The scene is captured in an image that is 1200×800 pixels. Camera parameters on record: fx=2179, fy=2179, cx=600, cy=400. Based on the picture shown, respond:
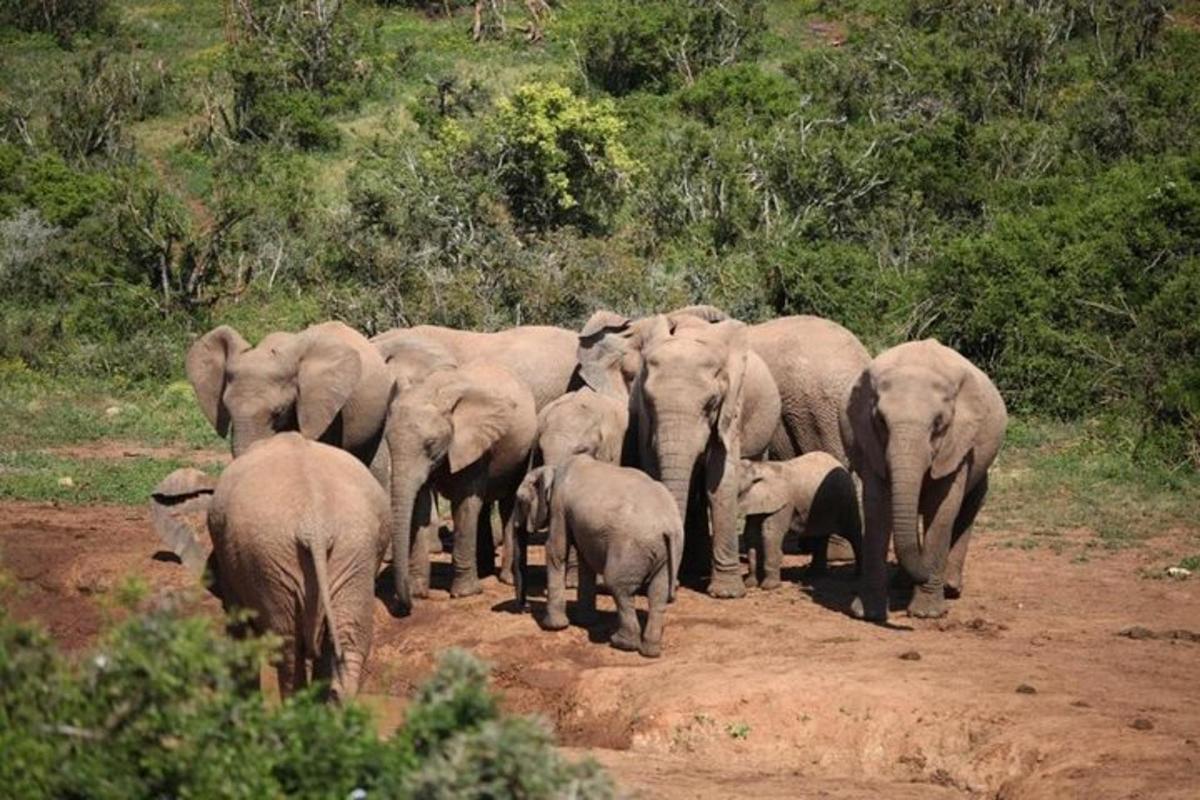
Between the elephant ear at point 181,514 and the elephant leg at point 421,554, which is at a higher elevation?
the elephant ear at point 181,514

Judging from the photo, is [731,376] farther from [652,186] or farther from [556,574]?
[652,186]

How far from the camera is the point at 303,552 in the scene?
1005cm

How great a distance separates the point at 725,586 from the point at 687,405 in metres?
1.31

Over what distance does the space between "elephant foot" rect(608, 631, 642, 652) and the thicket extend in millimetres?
5706

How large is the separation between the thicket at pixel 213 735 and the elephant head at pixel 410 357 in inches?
326

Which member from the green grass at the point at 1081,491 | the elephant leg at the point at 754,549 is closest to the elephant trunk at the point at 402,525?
the elephant leg at the point at 754,549

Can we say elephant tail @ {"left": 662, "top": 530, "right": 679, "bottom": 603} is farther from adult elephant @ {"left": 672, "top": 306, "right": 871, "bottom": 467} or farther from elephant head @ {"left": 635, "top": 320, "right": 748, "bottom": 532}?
adult elephant @ {"left": 672, "top": 306, "right": 871, "bottom": 467}

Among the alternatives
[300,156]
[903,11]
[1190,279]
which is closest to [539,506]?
[1190,279]

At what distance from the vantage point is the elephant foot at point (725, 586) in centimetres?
1412

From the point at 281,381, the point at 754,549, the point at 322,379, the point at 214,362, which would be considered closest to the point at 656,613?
the point at 754,549

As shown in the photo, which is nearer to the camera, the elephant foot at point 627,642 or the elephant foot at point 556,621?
the elephant foot at point 627,642

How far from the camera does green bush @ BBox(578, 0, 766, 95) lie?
3753 centimetres

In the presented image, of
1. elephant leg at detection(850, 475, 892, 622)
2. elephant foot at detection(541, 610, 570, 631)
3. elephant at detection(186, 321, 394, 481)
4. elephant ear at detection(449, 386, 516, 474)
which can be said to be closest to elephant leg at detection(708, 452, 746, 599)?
elephant leg at detection(850, 475, 892, 622)

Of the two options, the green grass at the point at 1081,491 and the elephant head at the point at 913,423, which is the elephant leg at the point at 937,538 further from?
the green grass at the point at 1081,491
